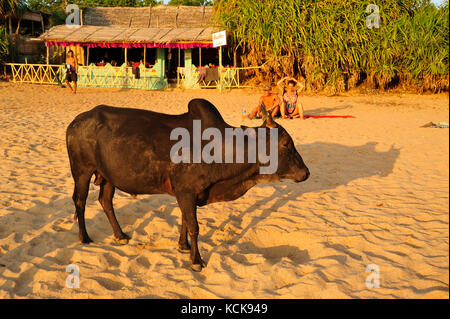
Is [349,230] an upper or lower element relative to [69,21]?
lower

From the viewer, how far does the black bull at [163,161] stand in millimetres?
3607

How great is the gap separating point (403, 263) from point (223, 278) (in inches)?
64.8

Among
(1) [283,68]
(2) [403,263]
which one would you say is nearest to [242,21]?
(1) [283,68]

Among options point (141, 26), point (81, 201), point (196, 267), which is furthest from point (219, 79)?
point (196, 267)

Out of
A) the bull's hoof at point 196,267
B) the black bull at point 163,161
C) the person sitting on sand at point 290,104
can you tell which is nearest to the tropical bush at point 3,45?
the person sitting on sand at point 290,104

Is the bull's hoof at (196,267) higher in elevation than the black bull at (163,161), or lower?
lower

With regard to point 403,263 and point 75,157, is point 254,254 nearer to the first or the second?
point 403,263

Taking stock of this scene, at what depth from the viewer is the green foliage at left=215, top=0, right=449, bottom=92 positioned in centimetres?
1709

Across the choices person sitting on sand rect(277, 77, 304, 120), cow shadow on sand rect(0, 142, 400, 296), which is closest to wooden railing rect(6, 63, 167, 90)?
person sitting on sand rect(277, 77, 304, 120)

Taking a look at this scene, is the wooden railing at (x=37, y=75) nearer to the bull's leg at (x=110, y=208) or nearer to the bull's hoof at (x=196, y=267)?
the bull's leg at (x=110, y=208)

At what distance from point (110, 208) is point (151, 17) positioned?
22091 mm

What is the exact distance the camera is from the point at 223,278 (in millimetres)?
3391

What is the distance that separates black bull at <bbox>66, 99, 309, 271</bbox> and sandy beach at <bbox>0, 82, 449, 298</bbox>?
469mm

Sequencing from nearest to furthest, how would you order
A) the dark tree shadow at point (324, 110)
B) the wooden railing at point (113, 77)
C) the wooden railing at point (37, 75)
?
the dark tree shadow at point (324, 110)
the wooden railing at point (113, 77)
the wooden railing at point (37, 75)
